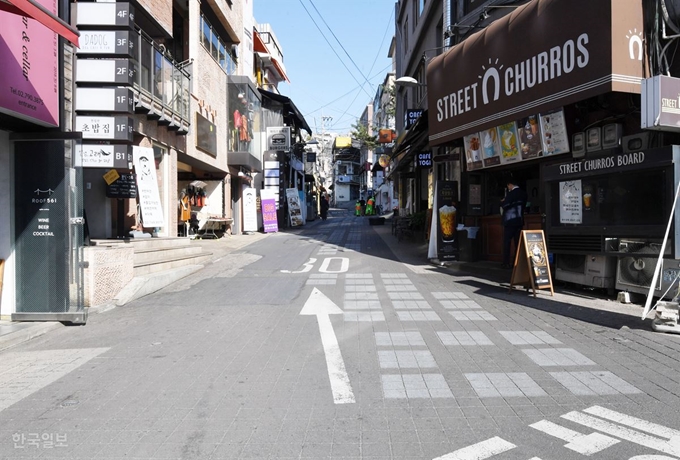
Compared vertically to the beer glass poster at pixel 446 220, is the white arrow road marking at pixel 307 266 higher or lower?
lower

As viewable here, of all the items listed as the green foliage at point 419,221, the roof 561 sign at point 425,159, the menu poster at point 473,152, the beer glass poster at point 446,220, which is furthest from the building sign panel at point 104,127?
the green foliage at point 419,221

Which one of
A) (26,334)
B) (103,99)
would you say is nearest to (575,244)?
(26,334)

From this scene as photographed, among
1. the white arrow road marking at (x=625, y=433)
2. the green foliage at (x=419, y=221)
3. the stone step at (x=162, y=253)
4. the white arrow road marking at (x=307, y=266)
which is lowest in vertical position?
the white arrow road marking at (x=625, y=433)

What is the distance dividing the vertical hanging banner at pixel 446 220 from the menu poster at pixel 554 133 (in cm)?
353

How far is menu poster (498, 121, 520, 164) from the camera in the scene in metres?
10.9

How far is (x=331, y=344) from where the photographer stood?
6.13 m

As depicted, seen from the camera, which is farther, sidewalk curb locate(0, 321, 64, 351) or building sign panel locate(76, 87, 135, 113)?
building sign panel locate(76, 87, 135, 113)

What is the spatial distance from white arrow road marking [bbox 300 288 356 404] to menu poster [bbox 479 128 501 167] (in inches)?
203

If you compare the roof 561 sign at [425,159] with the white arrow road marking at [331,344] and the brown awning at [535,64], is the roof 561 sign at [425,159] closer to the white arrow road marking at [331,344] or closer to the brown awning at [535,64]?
the brown awning at [535,64]

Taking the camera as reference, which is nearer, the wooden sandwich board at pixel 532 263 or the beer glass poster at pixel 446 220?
the wooden sandwich board at pixel 532 263

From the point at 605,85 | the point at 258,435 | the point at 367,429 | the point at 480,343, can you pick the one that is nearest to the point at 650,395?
the point at 480,343

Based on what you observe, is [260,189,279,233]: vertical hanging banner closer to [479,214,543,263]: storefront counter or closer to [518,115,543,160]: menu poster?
[479,214,543,263]: storefront counter

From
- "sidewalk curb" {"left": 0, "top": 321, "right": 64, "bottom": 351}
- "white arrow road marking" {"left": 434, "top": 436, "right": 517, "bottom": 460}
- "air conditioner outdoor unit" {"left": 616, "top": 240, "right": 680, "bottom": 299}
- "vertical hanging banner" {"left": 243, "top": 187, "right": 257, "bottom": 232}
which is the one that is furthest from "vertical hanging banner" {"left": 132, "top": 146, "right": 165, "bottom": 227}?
"vertical hanging banner" {"left": 243, "top": 187, "right": 257, "bottom": 232}

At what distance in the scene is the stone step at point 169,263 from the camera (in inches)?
404
